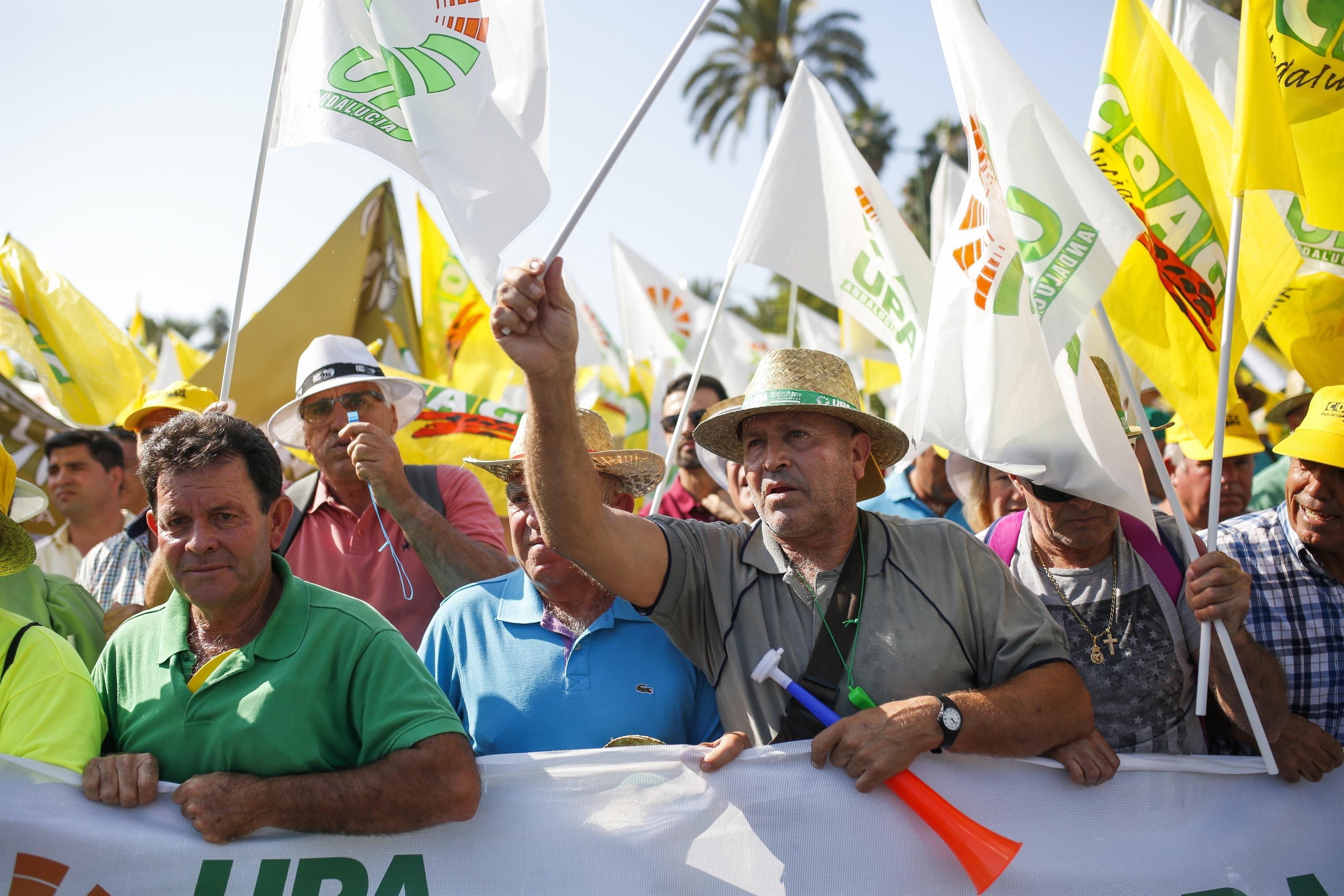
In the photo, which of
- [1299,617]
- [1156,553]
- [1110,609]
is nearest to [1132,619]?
[1110,609]

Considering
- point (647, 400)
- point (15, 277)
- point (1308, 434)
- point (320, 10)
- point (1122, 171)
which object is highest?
→ point (320, 10)

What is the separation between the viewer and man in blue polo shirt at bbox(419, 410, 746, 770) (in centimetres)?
291

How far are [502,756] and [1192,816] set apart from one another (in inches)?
70.3

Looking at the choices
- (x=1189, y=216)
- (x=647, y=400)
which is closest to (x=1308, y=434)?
(x=1189, y=216)

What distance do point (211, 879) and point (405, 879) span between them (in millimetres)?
413

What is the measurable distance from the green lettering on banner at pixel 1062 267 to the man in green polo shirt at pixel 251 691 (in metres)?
1.84

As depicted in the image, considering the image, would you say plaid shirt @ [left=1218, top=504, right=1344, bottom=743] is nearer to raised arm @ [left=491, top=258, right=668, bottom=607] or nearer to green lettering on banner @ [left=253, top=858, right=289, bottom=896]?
raised arm @ [left=491, top=258, right=668, bottom=607]

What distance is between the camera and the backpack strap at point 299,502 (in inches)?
155

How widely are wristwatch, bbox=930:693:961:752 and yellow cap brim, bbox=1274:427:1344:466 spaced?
155 centimetres

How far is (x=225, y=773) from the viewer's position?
235cm

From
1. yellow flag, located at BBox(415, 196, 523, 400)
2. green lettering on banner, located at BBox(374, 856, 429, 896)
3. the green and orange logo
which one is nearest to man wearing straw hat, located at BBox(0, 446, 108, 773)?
green lettering on banner, located at BBox(374, 856, 429, 896)

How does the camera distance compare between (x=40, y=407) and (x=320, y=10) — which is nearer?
(x=320, y=10)

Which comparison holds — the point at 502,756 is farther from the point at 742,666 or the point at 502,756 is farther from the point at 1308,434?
the point at 1308,434

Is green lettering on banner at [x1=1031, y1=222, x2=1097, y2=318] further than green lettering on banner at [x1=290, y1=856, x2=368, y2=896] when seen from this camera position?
Yes
